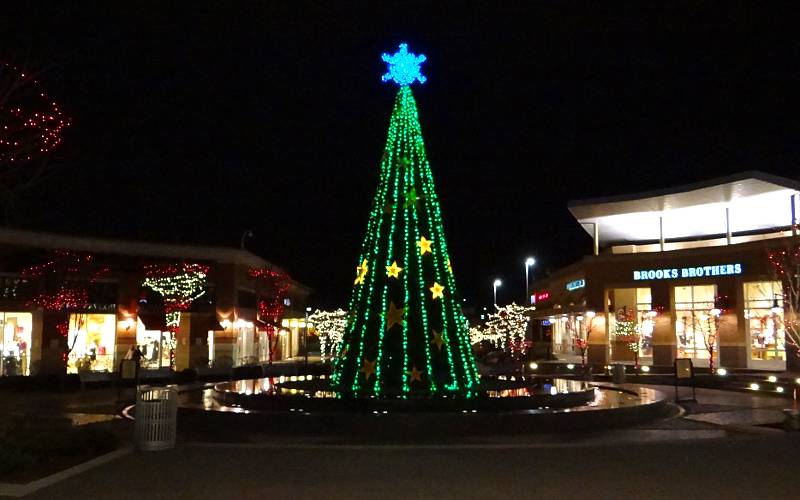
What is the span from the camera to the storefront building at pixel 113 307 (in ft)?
112

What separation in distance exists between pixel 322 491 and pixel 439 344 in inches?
346

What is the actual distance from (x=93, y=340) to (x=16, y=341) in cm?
383

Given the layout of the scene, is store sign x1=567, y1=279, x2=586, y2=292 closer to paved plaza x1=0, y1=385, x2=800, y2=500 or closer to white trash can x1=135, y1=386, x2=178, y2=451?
paved plaza x1=0, y1=385, x2=800, y2=500

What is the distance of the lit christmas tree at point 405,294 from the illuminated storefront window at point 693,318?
2364cm

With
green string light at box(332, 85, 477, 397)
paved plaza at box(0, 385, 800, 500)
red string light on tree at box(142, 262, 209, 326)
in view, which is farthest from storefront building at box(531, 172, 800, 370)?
paved plaza at box(0, 385, 800, 500)

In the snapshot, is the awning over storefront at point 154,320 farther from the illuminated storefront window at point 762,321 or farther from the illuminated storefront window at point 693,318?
the illuminated storefront window at point 762,321

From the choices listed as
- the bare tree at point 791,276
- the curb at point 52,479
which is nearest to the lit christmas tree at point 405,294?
the curb at point 52,479

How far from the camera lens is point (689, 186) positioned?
37031mm

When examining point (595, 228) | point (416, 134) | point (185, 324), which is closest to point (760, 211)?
point (595, 228)

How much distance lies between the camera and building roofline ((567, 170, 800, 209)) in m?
34.0

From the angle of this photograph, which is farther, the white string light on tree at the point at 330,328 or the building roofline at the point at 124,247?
the white string light on tree at the point at 330,328

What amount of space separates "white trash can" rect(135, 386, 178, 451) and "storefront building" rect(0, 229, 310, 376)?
1858 cm

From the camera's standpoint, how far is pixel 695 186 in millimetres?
36719

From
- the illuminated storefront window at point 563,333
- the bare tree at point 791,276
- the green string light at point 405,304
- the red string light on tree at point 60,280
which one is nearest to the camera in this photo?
the green string light at point 405,304
